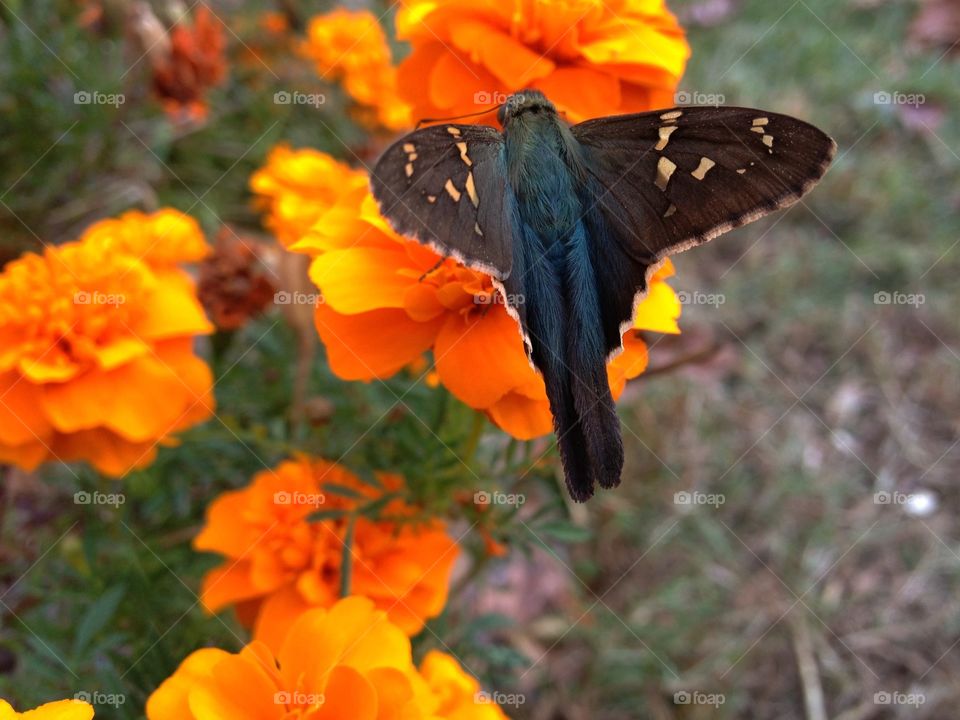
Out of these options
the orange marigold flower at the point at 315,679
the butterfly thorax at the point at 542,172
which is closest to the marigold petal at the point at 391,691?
the orange marigold flower at the point at 315,679

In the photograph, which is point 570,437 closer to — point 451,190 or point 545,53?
point 451,190

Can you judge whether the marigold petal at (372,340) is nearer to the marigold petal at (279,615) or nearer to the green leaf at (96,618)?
the marigold petal at (279,615)

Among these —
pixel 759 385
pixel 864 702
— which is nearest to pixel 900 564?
pixel 864 702

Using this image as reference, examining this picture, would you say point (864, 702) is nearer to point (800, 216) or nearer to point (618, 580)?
point (618, 580)

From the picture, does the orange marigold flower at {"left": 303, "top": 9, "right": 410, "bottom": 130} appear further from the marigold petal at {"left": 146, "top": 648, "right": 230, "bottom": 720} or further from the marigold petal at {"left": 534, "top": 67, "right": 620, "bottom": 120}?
the marigold petal at {"left": 146, "top": 648, "right": 230, "bottom": 720}

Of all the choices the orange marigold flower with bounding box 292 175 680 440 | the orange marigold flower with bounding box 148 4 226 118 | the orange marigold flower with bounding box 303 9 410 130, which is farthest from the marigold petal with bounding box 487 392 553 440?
the orange marigold flower with bounding box 303 9 410 130

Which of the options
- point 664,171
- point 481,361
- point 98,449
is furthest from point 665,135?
point 98,449
